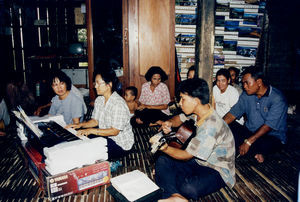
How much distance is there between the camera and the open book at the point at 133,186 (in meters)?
2.29

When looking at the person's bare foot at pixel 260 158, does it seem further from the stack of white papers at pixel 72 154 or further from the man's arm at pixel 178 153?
the stack of white papers at pixel 72 154

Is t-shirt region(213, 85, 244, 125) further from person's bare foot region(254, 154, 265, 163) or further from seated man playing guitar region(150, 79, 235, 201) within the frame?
seated man playing guitar region(150, 79, 235, 201)

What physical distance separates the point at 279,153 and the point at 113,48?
211 inches

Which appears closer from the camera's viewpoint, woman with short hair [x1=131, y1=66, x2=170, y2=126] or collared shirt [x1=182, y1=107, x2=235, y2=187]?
collared shirt [x1=182, y1=107, x2=235, y2=187]

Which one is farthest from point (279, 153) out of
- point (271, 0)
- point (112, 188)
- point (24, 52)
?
point (24, 52)

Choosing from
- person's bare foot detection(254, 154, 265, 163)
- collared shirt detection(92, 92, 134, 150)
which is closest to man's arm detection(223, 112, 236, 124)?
person's bare foot detection(254, 154, 265, 163)

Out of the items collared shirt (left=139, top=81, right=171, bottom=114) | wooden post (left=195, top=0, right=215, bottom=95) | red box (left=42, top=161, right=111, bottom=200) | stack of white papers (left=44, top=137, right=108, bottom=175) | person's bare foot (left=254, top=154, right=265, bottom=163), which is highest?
wooden post (left=195, top=0, right=215, bottom=95)

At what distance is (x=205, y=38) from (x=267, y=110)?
1.60m

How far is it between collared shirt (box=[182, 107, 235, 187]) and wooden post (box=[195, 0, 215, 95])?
3.42 ft

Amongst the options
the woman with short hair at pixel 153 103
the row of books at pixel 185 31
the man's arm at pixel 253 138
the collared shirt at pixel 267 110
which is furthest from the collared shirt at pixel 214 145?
the row of books at pixel 185 31

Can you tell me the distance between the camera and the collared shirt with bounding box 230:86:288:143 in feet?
11.6

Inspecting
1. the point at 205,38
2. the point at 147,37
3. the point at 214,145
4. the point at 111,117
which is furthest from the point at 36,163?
the point at 147,37

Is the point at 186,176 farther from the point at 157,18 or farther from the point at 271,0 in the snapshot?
the point at 271,0

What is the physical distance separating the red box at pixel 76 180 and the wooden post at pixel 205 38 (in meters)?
1.91
